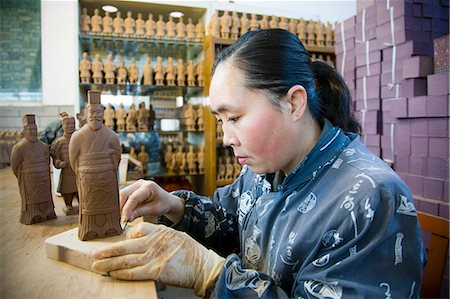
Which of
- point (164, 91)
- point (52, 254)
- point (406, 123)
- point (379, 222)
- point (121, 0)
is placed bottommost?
point (52, 254)

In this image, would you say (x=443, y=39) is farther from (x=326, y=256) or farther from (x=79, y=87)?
(x=79, y=87)

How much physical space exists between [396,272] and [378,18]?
2750mm

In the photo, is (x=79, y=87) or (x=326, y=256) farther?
(x=79, y=87)

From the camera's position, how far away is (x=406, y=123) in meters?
2.60

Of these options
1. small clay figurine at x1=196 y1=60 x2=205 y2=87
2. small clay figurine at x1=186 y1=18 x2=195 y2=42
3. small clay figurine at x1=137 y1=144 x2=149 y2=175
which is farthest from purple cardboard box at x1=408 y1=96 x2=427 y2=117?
small clay figurine at x1=137 y1=144 x2=149 y2=175

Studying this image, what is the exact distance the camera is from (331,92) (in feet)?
3.56

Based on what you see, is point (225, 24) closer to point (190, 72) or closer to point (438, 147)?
point (190, 72)

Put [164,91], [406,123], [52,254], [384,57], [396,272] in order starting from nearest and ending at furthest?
[396,272] → [52,254] → [406,123] → [384,57] → [164,91]

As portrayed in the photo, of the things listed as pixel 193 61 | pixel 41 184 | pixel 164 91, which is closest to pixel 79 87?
pixel 164 91

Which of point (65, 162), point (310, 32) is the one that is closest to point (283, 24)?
point (310, 32)

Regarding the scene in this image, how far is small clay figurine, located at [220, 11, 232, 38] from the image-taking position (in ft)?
12.3

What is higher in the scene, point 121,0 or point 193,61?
point 121,0

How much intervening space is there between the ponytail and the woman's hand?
1.90 ft

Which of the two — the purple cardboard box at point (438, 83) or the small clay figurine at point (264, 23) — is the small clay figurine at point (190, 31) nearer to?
the small clay figurine at point (264, 23)
